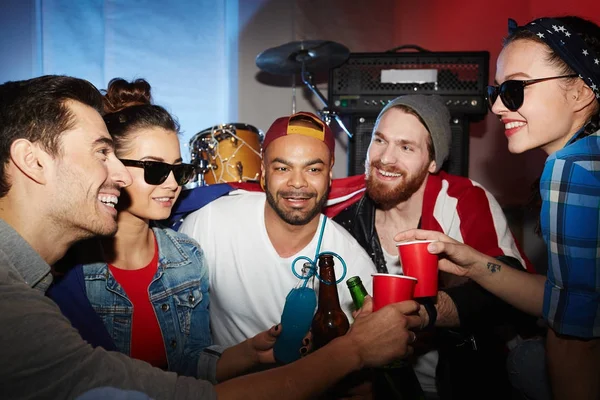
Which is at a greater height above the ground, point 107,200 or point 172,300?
point 107,200

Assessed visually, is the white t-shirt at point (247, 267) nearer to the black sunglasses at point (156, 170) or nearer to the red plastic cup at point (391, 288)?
the black sunglasses at point (156, 170)

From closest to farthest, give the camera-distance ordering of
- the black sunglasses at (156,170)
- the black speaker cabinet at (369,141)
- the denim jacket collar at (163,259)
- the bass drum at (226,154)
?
1. the denim jacket collar at (163,259)
2. the black sunglasses at (156,170)
3. the bass drum at (226,154)
4. the black speaker cabinet at (369,141)

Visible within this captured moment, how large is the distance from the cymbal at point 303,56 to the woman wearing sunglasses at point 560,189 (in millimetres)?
2361

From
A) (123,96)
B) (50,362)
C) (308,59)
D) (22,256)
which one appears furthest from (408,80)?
(50,362)

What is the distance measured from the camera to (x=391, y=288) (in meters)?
1.65

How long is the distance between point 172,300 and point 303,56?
3083mm

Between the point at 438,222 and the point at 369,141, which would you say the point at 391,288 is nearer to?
the point at 438,222

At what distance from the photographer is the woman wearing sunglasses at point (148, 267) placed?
2.13 meters

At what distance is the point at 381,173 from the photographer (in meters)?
2.96

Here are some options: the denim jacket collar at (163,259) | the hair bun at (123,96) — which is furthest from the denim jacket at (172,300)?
the hair bun at (123,96)

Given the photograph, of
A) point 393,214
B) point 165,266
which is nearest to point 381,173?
point 393,214

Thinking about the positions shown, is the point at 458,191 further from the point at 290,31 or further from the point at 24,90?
the point at 290,31

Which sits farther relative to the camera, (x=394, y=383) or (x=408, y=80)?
(x=408, y=80)

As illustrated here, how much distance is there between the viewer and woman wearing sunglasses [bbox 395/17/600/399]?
160 cm
